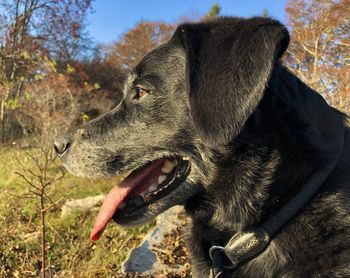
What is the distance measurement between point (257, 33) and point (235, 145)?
1.93ft

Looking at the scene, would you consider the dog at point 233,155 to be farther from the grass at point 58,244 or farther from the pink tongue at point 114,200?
the grass at point 58,244

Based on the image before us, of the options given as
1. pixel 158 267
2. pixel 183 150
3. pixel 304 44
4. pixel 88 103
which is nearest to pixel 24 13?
pixel 88 103

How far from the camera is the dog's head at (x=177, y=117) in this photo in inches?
78.3

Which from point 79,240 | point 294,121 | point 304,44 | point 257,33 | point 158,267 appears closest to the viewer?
point 257,33

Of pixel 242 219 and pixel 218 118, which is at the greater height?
pixel 218 118

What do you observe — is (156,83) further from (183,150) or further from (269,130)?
(269,130)

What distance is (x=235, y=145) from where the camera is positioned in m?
2.23

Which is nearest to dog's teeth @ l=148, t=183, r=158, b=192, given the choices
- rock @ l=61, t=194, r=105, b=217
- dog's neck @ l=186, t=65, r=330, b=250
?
dog's neck @ l=186, t=65, r=330, b=250

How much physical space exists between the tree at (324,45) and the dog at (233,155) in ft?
9.84

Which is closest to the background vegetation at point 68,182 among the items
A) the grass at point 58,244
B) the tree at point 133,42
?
the grass at point 58,244

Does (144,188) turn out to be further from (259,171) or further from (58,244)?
(58,244)

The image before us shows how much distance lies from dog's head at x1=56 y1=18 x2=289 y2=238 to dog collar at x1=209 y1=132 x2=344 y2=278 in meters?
0.39

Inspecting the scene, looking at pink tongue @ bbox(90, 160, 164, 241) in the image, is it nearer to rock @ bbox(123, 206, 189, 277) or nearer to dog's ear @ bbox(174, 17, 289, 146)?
dog's ear @ bbox(174, 17, 289, 146)

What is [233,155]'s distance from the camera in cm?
226
